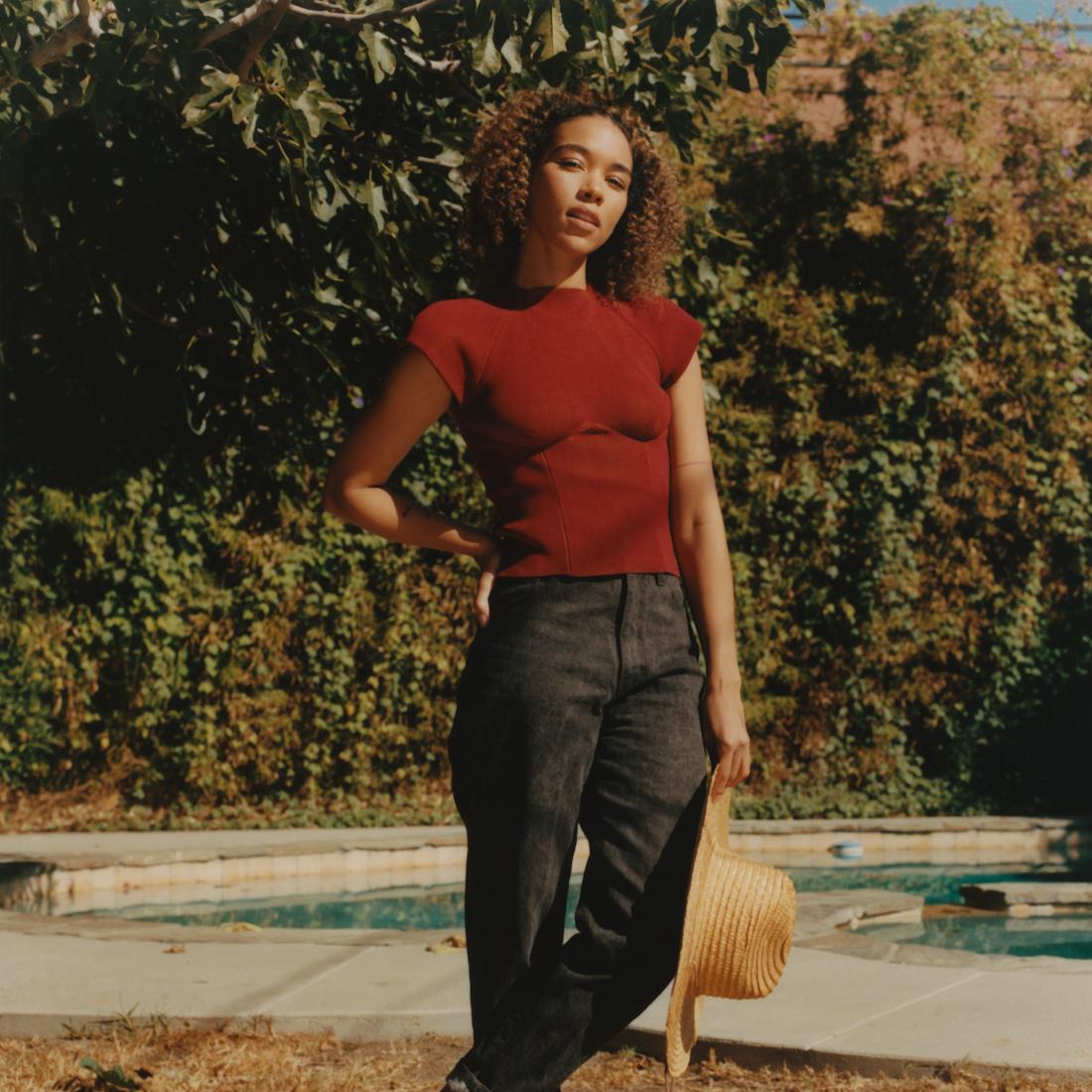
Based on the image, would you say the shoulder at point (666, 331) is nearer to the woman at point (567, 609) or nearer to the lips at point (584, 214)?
the woman at point (567, 609)

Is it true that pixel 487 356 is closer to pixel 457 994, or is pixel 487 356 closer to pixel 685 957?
pixel 685 957

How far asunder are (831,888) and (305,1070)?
4775mm

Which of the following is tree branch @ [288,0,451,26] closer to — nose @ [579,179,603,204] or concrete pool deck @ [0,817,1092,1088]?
nose @ [579,179,603,204]

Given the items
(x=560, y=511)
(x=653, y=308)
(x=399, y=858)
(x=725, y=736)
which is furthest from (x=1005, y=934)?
(x=560, y=511)

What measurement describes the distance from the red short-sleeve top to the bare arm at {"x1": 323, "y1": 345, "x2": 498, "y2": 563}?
35mm

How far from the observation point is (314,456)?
19.0 feet

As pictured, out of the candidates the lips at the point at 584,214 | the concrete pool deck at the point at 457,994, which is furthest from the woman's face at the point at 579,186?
the concrete pool deck at the point at 457,994

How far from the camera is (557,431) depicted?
7.08 feet

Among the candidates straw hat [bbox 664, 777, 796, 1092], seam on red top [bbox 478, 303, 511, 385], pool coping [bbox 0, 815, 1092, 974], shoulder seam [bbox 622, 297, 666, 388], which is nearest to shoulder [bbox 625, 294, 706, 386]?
shoulder seam [bbox 622, 297, 666, 388]

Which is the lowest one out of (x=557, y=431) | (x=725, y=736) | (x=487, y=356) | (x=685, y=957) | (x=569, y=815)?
(x=685, y=957)

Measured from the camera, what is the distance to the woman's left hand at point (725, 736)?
217 centimetres

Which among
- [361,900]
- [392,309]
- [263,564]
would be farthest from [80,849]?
[392,309]

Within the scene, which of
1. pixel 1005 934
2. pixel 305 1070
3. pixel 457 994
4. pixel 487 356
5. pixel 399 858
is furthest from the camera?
pixel 399 858

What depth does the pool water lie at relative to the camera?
240 inches
